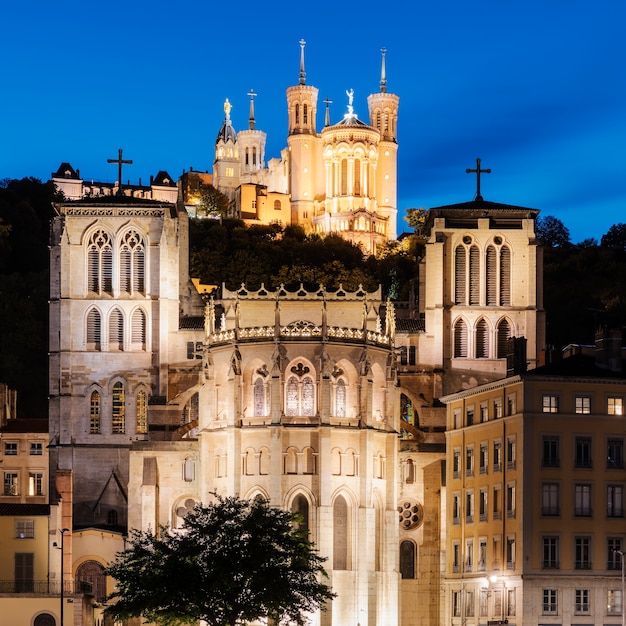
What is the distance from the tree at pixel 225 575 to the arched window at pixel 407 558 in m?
20.1

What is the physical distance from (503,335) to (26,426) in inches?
1576

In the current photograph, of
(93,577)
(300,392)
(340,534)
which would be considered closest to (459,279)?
(300,392)

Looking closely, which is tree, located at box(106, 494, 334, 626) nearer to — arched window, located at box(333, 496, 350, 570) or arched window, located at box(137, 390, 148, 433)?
arched window, located at box(333, 496, 350, 570)

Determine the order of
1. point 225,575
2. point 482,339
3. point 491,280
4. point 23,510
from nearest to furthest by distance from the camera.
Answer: point 225,575 → point 23,510 → point 482,339 → point 491,280

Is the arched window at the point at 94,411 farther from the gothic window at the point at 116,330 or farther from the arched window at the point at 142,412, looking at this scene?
the gothic window at the point at 116,330

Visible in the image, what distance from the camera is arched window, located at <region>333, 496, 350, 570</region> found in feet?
387

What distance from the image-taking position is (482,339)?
14162 cm

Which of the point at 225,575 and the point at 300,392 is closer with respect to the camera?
the point at 225,575

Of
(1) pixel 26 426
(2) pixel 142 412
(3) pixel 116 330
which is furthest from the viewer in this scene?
(1) pixel 26 426

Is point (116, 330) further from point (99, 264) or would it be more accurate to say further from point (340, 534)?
point (340, 534)

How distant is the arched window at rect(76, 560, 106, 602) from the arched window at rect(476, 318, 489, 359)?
32.4 meters

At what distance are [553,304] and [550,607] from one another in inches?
3194

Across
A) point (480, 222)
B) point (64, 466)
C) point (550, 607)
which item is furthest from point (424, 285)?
point (550, 607)

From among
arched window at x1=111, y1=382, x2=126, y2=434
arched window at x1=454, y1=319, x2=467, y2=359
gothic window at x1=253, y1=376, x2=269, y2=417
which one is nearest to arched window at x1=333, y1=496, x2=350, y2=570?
gothic window at x1=253, y1=376, x2=269, y2=417
